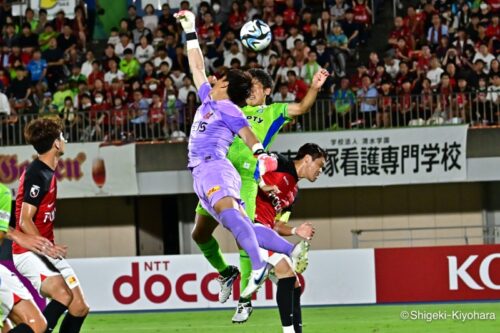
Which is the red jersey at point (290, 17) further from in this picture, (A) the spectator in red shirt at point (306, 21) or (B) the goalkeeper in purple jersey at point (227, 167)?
(B) the goalkeeper in purple jersey at point (227, 167)

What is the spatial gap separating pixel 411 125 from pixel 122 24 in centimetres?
690

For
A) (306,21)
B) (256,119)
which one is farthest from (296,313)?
(306,21)

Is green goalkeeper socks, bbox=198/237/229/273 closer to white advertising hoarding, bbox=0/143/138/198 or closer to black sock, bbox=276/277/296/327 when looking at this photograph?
black sock, bbox=276/277/296/327

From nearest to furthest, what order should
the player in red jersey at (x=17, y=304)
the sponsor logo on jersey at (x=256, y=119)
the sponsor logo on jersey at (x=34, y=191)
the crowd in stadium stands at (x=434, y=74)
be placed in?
the player in red jersey at (x=17, y=304), the sponsor logo on jersey at (x=34, y=191), the sponsor logo on jersey at (x=256, y=119), the crowd in stadium stands at (x=434, y=74)

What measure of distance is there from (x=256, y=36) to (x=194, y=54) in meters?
1.67

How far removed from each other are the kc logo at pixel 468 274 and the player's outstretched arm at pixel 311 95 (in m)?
9.31

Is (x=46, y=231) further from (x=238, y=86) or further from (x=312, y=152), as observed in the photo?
(x=312, y=152)

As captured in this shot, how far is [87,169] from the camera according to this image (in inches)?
985

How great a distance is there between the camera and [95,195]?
82.9 ft

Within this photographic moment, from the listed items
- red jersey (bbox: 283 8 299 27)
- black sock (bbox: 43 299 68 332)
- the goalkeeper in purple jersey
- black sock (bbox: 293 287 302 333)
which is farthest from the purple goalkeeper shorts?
red jersey (bbox: 283 8 299 27)

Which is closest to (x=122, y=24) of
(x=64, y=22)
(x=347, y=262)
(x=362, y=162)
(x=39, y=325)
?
(x=64, y=22)

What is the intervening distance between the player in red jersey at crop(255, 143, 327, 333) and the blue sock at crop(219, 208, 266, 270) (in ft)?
1.35

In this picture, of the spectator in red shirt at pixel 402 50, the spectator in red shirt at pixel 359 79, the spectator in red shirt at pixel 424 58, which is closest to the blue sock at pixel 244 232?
the spectator in red shirt at pixel 359 79

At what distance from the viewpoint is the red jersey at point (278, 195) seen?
39.1 ft
